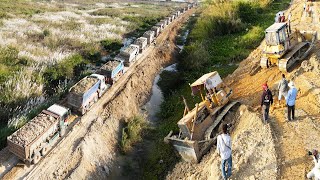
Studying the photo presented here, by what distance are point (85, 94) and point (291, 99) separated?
1146 cm

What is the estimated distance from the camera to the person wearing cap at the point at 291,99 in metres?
13.6

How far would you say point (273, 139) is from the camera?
13359 mm

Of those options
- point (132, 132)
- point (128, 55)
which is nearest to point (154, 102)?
point (128, 55)

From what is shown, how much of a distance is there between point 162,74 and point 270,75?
1178 cm

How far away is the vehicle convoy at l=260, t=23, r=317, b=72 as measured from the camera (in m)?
20.1

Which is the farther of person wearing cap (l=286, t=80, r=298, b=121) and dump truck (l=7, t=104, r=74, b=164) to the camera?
dump truck (l=7, t=104, r=74, b=164)

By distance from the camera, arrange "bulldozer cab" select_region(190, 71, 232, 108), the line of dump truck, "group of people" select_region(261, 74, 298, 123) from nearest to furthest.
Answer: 1. "group of people" select_region(261, 74, 298, 123)
2. the line of dump truck
3. "bulldozer cab" select_region(190, 71, 232, 108)

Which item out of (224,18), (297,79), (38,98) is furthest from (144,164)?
(224,18)

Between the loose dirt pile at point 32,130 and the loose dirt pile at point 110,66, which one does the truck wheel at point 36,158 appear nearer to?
the loose dirt pile at point 32,130

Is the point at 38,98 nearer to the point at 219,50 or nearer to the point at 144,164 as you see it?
the point at 144,164

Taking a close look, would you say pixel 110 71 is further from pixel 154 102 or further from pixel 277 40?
pixel 277 40

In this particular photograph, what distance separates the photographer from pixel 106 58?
30828 millimetres

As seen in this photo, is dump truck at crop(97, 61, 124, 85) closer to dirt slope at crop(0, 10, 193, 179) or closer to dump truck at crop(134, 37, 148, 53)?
dirt slope at crop(0, 10, 193, 179)

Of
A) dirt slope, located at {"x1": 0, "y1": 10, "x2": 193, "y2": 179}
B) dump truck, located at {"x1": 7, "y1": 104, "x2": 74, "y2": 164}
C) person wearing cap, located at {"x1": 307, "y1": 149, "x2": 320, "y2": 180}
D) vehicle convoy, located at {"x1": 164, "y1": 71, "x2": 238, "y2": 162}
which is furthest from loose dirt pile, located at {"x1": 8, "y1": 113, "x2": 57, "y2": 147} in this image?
person wearing cap, located at {"x1": 307, "y1": 149, "x2": 320, "y2": 180}
